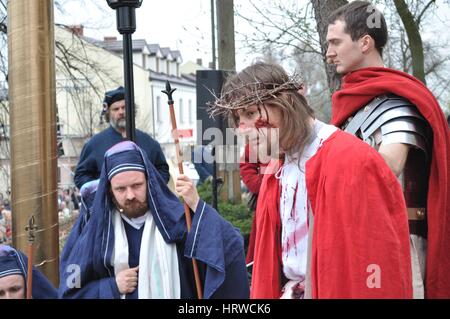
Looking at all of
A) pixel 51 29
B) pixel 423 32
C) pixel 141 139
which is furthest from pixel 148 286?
pixel 423 32

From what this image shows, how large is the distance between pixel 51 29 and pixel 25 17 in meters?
0.19

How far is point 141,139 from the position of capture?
5402mm

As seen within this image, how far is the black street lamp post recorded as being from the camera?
3.88 meters

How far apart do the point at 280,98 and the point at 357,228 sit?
566 millimetres

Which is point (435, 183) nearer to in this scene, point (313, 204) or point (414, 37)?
point (313, 204)

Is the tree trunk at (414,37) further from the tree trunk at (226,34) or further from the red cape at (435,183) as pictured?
the red cape at (435,183)

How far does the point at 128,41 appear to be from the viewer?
3953mm

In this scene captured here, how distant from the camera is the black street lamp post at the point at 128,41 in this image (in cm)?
388

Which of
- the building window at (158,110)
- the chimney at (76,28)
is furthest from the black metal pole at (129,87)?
the building window at (158,110)

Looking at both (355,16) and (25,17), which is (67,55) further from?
(355,16)

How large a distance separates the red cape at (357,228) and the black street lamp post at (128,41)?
6.40 ft

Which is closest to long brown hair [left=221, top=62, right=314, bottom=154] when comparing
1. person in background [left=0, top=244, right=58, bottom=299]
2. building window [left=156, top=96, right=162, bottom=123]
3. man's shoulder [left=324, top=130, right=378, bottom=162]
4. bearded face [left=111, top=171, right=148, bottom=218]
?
man's shoulder [left=324, top=130, right=378, bottom=162]

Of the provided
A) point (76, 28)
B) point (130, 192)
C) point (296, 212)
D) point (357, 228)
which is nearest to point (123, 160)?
point (130, 192)

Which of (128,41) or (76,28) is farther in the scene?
(76,28)
